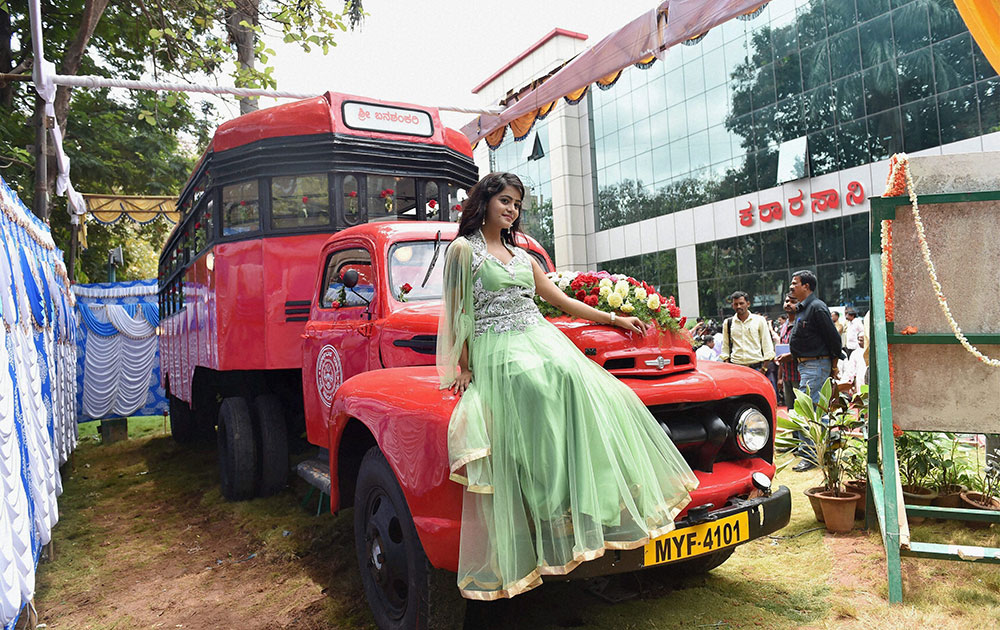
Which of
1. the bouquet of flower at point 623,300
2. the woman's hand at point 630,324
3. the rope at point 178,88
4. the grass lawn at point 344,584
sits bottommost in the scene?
the grass lawn at point 344,584

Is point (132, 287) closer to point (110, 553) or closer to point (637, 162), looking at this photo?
point (110, 553)

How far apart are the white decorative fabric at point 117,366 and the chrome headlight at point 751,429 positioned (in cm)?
1498

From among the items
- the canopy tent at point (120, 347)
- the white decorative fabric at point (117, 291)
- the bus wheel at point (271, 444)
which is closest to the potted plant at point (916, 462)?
the bus wheel at point (271, 444)

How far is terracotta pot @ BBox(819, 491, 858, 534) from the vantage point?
468 centimetres

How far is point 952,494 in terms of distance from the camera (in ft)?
15.4

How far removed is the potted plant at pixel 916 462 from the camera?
187 inches

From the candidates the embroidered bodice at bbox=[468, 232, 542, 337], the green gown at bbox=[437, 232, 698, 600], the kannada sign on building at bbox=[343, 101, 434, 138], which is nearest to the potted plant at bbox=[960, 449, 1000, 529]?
the green gown at bbox=[437, 232, 698, 600]

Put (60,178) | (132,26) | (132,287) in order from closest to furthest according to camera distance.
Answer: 1. (60,178)
2. (132,26)
3. (132,287)

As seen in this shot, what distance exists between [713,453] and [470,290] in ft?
4.77

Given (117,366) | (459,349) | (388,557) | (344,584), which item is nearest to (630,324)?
(459,349)

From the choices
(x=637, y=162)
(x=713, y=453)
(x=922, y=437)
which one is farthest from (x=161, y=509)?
(x=637, y=162)

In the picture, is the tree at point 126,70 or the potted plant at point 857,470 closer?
the potted plant at point 857,470

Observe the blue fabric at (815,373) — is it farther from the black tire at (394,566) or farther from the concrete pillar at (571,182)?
the concrete pillar at (571,182)

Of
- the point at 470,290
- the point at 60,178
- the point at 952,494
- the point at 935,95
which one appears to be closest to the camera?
the point at 470,290
